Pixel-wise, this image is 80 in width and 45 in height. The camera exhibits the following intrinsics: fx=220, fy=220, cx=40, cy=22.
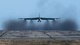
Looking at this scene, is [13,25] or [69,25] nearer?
[69,25]

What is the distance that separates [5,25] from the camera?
39656 millimetres

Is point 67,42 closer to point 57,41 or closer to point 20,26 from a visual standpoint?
point 57,41

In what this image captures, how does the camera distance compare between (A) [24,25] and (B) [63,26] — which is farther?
(A) [24,25]

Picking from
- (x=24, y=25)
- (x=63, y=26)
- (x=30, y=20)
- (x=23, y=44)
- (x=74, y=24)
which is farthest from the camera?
(x=30, y=20)

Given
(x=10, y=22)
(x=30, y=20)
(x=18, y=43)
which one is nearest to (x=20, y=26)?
(x=10, y=22)

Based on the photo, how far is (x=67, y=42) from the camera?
8.87m

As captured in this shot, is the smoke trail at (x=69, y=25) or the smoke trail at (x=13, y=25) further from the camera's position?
the smoke trail at (x=13, y=25)

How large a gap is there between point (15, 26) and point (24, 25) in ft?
9.47

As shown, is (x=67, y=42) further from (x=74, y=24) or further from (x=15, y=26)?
(x=15, y=26)

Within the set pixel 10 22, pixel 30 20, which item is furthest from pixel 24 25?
pixel 30 20

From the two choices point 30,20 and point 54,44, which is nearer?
point 54,44

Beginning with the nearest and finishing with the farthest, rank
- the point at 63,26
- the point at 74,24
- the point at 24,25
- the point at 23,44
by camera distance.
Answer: the point at 23,44
the point at 74,24
the point at 63,26
the point at 24,25

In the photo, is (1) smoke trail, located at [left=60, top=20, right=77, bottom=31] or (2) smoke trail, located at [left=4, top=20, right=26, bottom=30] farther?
(2) smoke trail, located at [left=4, top=20, right=26, bottom=30]

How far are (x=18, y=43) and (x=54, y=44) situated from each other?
145 cm
